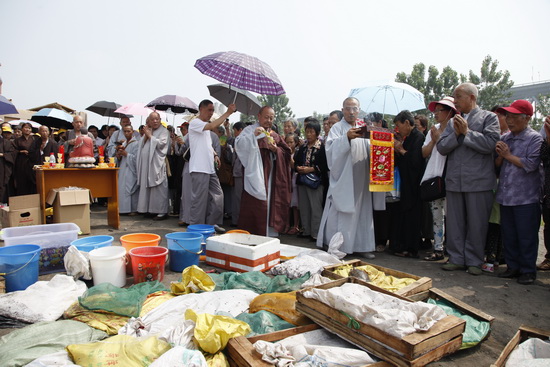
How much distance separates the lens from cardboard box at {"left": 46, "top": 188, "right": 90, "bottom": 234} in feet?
17.6

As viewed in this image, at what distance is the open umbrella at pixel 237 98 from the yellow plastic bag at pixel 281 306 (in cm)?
487

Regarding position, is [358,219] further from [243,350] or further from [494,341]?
[243,350]

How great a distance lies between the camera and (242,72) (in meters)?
5.57

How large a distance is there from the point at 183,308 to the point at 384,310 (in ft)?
5.09

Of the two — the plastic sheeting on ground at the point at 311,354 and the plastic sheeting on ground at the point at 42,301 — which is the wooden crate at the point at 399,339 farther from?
the plastic sheeting on ground at the point at 42,301

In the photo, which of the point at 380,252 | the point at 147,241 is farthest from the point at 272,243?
the point at 380,252

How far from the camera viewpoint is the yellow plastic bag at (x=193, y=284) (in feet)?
10.7

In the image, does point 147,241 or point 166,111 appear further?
point 166,111

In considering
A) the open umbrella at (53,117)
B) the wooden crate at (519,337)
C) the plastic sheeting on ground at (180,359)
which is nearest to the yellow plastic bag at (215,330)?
the plastic sheeting on ground at (180,359)

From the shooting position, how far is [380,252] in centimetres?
Result: 534

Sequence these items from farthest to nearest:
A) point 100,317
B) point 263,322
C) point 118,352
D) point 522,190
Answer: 1. point 522,190
2. point 100,317
3. point 263,322
4. point 118,352

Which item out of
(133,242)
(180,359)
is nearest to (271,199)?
(133,242)

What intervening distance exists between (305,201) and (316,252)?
5.91 feet

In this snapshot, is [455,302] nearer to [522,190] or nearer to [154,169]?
[522,190]
